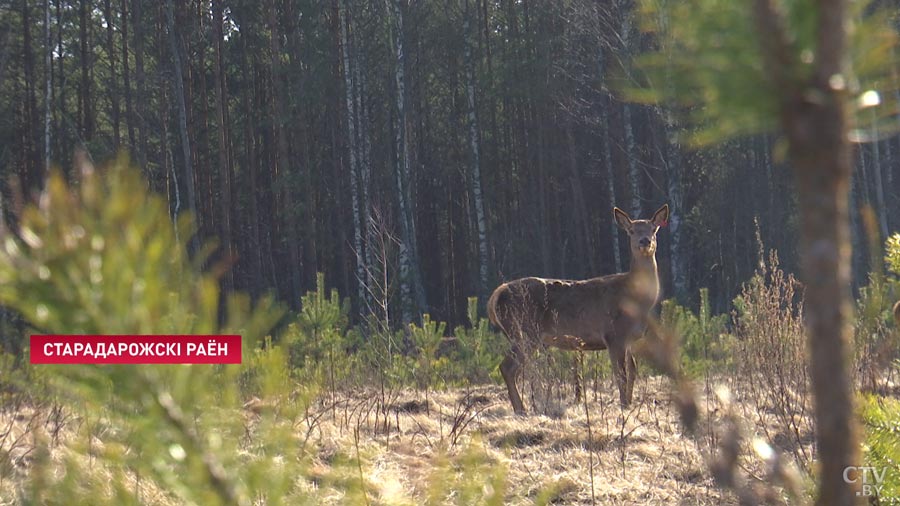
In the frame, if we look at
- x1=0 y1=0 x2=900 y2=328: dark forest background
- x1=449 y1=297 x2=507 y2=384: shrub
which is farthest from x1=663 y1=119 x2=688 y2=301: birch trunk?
x1=449 y1=297 x2=507 y2=384: shrub

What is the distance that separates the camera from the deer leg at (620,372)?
8.33 metres

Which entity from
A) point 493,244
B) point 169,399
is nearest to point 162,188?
point 493,244

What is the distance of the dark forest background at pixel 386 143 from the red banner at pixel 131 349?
23.4 m

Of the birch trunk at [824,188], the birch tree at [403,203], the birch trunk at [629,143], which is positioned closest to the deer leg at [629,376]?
the birch trunk at [824,188]

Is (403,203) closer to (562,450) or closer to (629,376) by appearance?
(629,376)

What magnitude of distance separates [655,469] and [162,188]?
23.6 m

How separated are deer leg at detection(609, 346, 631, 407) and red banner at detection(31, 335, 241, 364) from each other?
7.44 metres

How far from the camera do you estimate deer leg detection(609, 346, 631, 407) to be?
8.33 metres

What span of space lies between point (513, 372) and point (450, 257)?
23.9m

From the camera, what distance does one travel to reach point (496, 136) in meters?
32.3

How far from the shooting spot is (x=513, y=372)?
29.0 ft

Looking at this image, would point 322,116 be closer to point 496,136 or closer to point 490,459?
point 496,136

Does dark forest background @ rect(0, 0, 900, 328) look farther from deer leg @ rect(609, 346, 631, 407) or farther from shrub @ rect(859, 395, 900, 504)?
shrub @ rect(859, 395, 900, 504)

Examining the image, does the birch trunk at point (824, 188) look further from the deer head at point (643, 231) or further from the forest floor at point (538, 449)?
the deer head at point (643, 231)
